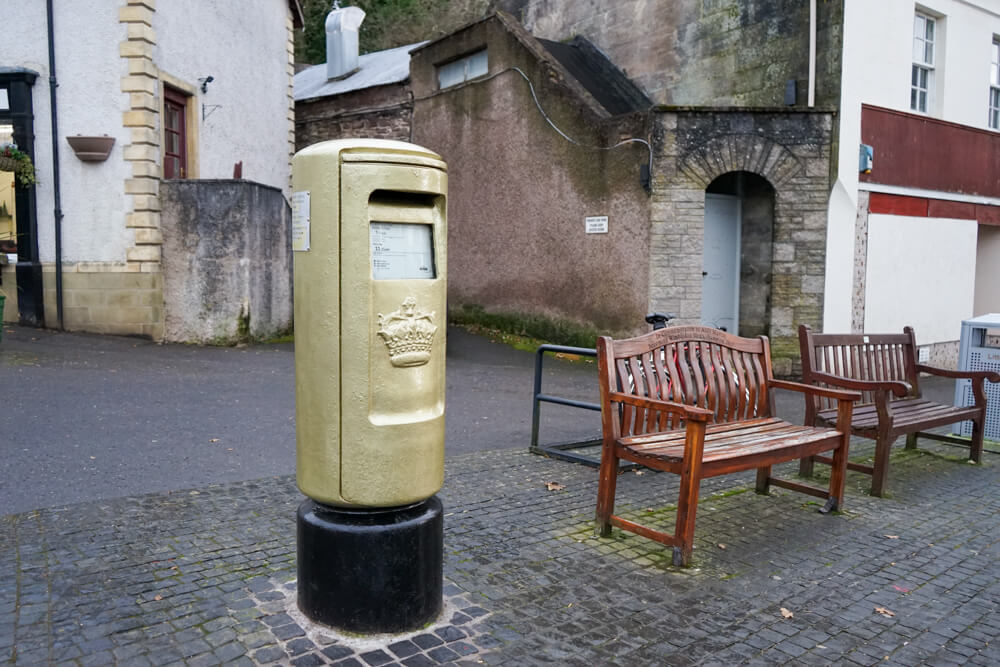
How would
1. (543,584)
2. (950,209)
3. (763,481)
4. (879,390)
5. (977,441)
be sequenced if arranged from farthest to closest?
(950,209) → (977,441) → (879,390) → (763,481) → (543,584)

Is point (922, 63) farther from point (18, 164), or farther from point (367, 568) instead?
point (18, 164)

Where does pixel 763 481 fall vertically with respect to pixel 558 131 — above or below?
below

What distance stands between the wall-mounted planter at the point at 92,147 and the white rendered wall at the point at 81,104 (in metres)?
0.13

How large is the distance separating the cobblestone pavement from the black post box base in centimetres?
9

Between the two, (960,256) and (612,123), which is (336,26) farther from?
(960,256)

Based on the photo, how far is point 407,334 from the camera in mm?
3172

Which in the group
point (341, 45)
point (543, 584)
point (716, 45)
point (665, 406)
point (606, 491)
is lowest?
point (543, 584)

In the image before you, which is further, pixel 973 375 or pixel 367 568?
pixel 973 375

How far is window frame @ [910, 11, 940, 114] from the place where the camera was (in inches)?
518

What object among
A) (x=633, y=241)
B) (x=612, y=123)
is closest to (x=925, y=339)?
(x=633, y=241)

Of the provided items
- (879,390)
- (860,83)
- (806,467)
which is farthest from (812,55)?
(806,467)

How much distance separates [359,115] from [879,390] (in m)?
15.7

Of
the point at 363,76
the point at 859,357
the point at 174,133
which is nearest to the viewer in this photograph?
the point at 859,357

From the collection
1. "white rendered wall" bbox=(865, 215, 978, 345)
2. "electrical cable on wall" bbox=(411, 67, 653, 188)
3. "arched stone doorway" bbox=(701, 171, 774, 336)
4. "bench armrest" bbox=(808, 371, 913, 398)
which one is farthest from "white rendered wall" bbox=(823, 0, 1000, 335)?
"bench armrest" bbox=(808, 371, 913, 398)
